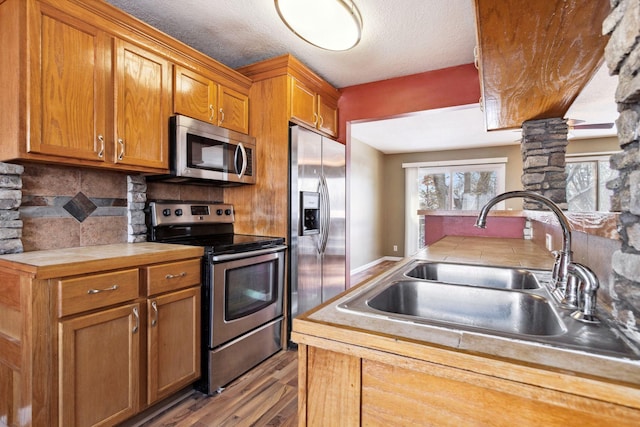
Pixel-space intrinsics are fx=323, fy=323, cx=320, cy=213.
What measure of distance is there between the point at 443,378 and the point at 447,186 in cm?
660

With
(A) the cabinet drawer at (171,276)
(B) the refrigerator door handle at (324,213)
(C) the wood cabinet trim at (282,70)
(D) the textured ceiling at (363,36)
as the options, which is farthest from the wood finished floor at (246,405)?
(C) the wood cabinet trim at (282,70)

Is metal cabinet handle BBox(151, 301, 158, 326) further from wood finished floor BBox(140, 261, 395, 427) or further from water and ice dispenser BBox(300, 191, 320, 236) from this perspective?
water and ice dispenser BBox(300, 191, 320, 236)

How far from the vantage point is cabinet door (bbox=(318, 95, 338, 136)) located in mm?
3105

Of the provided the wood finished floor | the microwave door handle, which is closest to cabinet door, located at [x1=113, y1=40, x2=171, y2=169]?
the microwave door handle

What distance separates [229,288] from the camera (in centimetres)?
209

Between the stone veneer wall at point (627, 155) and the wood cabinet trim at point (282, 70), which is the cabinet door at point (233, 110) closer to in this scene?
the wood cabinet trim at point (282, 70)

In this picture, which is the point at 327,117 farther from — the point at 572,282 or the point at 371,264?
the point at 371,264

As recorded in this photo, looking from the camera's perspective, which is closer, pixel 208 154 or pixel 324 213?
pixel 208 154

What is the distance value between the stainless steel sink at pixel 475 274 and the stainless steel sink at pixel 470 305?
19cm

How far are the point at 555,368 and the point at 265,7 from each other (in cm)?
228

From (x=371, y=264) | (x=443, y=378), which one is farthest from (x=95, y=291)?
(x=371, y=264)

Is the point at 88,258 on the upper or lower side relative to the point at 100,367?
upper

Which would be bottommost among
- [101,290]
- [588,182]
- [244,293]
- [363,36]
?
[244,293]

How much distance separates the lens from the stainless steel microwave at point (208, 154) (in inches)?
84.2
